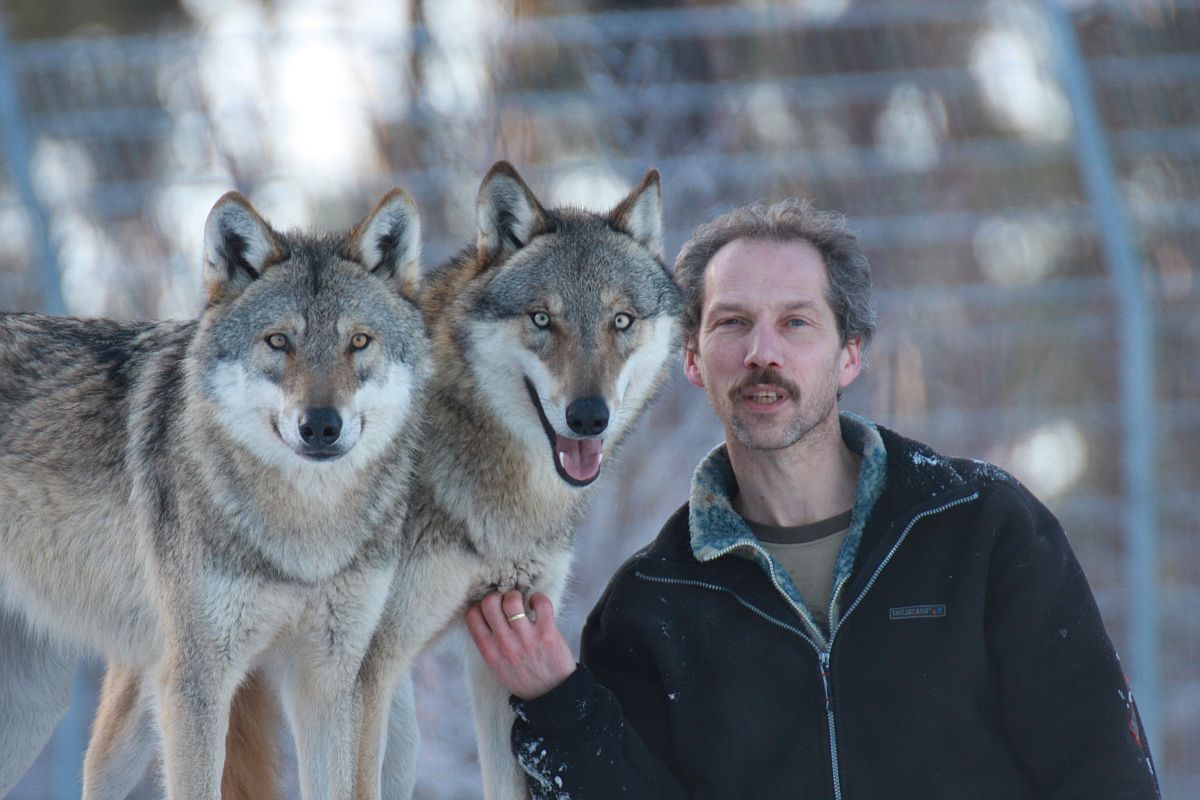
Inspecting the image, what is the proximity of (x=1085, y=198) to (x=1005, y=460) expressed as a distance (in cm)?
146

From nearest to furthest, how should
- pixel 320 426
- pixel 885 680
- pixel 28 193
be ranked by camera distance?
pixel 320 426 → pixel 885 680 → pixel 28 193

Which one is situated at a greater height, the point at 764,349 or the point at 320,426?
the point at 764,349

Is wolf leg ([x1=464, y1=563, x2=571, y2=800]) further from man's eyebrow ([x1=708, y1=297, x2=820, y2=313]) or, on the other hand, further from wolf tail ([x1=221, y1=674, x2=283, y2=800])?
man's eyebrow ([x1=708, y1=297, x2=820, y2=313])

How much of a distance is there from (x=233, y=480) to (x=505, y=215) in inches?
38.4

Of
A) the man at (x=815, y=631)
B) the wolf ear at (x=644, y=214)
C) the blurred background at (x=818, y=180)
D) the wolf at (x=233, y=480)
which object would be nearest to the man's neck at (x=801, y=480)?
the man at (x=815, y=631)

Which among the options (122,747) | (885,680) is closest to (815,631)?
(885,680)

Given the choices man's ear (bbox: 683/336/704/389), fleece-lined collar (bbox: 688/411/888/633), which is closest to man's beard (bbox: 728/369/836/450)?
fleece-lined collar (bbox: 688/411/888/633)

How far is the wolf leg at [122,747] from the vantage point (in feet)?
11.7

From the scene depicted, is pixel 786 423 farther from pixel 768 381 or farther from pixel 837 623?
pixel 837 623

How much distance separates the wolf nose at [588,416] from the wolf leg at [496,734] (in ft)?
2.32

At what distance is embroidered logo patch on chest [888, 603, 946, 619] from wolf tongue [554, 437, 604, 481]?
78 cm

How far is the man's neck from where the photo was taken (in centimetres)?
341

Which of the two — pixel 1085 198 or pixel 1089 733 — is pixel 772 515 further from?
pixel 1085 198

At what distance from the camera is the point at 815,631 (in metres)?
3.15
